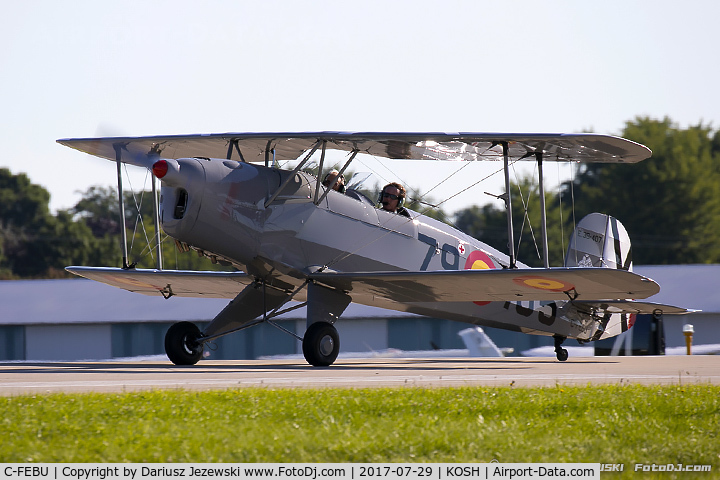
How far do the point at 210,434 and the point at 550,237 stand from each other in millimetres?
71062

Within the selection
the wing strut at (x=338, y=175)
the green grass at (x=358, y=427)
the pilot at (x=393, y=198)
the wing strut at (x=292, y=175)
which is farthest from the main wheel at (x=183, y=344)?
the green grass at (x=358, y=427)

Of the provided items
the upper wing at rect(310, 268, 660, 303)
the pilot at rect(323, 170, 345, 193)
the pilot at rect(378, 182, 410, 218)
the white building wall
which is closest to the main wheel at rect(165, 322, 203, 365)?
the upper wing at rect(310, 268, 660, 303)

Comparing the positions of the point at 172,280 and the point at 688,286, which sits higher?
the point at 172,280

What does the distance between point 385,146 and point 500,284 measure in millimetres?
2577

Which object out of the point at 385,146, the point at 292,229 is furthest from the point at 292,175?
the point at 385,146

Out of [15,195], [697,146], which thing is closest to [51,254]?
[15,195]

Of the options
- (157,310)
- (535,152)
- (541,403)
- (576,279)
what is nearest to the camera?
(541,403)

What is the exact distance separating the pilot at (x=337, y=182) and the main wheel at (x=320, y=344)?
2.06m

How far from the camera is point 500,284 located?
41.1ft

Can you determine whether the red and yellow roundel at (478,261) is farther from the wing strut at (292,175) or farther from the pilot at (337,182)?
the wing strut at (292,175)

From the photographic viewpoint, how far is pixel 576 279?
11867 millimetres

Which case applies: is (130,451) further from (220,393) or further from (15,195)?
(15,195)

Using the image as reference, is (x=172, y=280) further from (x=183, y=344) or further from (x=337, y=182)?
(x=337, y=182)

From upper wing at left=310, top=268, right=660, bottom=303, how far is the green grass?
4.44 metres
